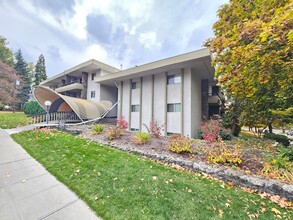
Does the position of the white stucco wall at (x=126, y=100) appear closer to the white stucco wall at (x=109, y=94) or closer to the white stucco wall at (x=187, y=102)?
the white stucco wall at (x=109, y=94)

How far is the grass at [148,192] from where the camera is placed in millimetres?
2938

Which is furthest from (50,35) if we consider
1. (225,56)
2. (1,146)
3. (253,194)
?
(253,194)

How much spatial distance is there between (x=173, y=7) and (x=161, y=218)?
37.6 ft

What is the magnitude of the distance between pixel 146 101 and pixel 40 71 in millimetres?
41068

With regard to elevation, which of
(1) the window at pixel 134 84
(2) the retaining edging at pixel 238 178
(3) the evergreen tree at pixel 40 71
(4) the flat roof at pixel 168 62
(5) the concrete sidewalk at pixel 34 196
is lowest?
(5) the concrete sidewalk at pixel 34 196

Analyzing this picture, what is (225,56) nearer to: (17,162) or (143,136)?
(143,136)

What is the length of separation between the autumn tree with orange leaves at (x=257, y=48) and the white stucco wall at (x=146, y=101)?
7.77m

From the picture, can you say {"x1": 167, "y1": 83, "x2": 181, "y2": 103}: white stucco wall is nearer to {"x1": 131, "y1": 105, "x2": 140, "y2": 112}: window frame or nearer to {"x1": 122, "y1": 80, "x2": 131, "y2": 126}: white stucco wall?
{"x1": 131, "y1": 105, "x2": 140, "y2": 112}: window frame

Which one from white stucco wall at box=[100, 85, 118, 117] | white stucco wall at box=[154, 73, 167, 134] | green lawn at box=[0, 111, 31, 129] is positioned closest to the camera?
green lawn at box=[0, 111, 31, 129]

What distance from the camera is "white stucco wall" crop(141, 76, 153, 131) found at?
14.1 metres

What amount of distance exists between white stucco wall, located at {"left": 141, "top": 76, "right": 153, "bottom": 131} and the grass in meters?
8.76

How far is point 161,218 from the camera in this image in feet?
9.07

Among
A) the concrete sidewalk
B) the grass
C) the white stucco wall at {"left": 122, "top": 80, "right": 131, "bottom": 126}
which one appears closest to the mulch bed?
the grass

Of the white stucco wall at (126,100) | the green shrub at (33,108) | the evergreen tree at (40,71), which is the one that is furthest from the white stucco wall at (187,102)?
the evergreen tree at (40,71)
